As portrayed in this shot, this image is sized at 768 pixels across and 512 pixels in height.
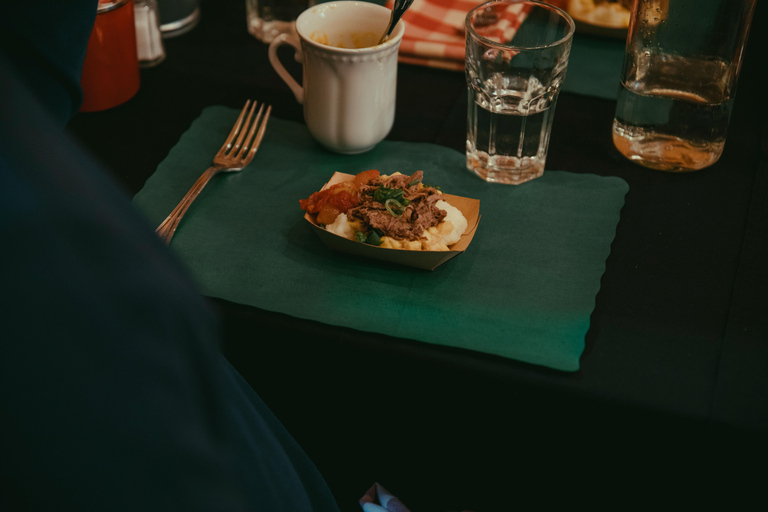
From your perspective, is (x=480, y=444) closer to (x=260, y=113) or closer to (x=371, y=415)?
(x=371, y=415)

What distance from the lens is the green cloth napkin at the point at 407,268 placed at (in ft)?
1.86

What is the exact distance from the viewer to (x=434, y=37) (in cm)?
98

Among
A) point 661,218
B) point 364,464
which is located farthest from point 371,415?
point 661,218

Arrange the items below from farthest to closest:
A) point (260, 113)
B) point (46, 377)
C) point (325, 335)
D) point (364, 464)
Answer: point (260, 113), point (364, 464), point (325, 335), point (46, 377)

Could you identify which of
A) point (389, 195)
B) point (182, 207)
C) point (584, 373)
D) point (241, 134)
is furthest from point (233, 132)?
point (584, 373)

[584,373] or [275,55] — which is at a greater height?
[275,55]

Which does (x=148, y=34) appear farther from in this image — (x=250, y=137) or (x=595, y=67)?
(x=595, y=67)

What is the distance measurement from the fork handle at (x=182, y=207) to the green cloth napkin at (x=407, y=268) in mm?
12

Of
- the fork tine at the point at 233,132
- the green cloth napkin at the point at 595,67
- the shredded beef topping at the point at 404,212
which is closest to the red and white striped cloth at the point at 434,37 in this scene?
the green cloth napkin at the point at 595,67

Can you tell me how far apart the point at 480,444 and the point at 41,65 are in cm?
46

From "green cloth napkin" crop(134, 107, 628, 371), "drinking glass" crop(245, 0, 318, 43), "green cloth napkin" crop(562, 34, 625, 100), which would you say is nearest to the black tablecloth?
"green cloth napkin" crop(134, 107, 628, 371)

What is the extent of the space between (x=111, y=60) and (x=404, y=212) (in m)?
0.49

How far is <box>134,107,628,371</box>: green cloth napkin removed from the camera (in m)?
0.57

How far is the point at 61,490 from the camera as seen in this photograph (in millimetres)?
209
